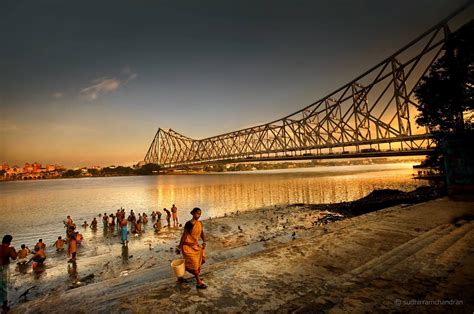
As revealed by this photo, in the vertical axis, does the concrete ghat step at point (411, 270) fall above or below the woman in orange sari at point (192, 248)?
below

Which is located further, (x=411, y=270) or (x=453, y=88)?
(x=453, y=88)

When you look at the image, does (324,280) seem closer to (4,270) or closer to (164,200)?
(4,270)

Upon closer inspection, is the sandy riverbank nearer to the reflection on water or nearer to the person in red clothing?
the person in red clothing

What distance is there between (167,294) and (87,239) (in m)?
13.9

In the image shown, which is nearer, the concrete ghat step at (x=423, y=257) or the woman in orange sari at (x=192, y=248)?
the concrete ghat step at (x=423, y=257)

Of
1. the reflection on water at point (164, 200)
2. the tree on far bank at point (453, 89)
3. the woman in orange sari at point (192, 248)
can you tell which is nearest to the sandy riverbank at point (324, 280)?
the woman in orange sari at point (192, 248)

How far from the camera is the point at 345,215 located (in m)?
16.5

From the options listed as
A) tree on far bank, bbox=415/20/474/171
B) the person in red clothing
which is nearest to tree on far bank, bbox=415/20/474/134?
Result: tree on far bank, bbox=415/20/474/171

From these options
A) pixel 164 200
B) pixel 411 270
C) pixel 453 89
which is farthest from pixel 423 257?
A: pixel 164 200

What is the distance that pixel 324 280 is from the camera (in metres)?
4.49

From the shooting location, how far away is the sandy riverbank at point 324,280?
3.72 m

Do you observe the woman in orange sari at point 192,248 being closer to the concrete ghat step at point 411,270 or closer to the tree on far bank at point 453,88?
the concrete ghat step at point 411,270

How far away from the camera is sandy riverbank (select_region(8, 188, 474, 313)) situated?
3.72 meters

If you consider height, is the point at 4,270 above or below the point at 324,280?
above
